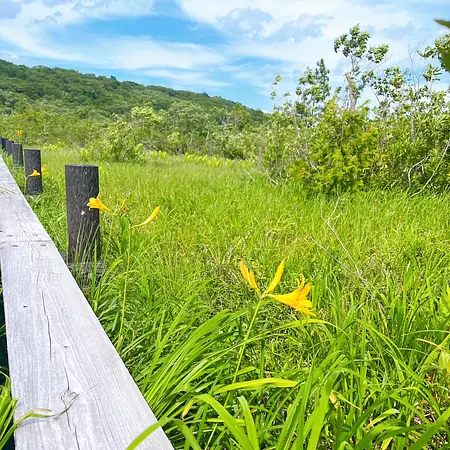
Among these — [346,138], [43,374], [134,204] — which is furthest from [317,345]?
[346,138]

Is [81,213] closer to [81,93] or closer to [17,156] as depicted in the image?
[17,156]

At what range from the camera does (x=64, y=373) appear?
860mm

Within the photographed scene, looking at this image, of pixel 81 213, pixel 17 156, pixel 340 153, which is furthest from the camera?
pixel 17 156

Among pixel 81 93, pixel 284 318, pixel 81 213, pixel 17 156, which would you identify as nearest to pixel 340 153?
pixel 284 318

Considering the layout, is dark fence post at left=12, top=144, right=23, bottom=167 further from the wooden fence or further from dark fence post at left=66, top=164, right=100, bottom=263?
the wooden fence

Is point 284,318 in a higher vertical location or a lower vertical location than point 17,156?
lower

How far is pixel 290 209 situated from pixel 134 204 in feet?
4.69

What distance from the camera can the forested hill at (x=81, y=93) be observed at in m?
39.7

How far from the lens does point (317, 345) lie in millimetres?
1580

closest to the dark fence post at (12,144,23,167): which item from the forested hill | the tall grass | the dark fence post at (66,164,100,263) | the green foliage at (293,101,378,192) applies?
the tall grass

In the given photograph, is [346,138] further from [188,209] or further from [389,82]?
[188,209]

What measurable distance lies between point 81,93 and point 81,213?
161 ft

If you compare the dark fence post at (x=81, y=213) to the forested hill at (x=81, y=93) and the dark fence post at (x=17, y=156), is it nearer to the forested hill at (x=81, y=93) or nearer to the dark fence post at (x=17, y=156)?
the dark fence post at (x=17, y=156)

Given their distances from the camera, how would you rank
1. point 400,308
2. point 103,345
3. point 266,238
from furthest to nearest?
point 266,238 → point 400,308 → point 103,345
